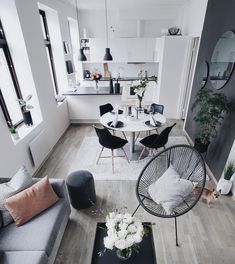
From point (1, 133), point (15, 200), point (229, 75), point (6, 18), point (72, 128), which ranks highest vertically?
point (6, 18)

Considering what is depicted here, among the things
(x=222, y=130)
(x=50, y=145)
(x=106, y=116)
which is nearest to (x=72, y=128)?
(x=50, y=145)

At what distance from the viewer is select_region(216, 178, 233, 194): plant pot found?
92.0 inches

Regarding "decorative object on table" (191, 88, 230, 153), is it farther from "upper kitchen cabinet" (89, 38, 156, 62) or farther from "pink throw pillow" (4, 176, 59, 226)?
"upper kitchen cabinet" (89, 38, 156, 62)

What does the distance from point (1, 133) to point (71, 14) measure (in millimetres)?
4544

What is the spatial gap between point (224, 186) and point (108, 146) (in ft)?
5.68

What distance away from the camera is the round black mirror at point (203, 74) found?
311cm

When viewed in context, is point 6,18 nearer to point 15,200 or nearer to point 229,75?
point 15,200

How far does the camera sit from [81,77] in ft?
21.1

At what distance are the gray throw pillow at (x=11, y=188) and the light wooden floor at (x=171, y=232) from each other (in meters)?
0.66

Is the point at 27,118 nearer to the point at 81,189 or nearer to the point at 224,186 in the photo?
the point at 81,189

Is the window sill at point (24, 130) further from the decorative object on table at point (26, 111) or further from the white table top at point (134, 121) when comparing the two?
the white table top at point (134, 121)

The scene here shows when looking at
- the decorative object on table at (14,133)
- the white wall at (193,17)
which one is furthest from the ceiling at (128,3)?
the decorative object on table at (14,133)

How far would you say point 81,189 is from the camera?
6.80ft

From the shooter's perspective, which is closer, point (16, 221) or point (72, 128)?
point (16, 221)
